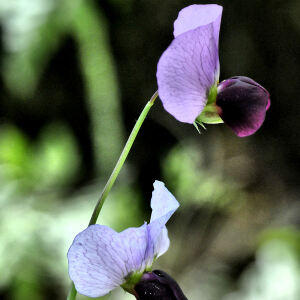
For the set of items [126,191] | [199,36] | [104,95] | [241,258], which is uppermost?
[199,36]

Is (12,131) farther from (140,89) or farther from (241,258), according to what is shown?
(241,258)

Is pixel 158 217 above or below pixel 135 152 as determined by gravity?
above

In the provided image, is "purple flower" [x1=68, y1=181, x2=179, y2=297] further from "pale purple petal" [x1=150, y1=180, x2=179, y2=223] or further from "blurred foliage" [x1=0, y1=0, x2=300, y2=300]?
"blurred foliage" [x1=0, y1=0, x2=300, y2=300]

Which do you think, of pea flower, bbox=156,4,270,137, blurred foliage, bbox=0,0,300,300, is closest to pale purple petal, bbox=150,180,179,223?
pea flower, bbox=156,4,270,137

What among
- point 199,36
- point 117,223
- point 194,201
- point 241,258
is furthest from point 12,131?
point 199,36

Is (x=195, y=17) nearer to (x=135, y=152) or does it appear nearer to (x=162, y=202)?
(x=162, y=202)

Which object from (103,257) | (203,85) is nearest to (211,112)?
(203,85)

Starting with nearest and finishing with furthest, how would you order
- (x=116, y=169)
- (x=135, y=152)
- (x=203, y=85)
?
(x=116, y=169) → (x=203, y=85) → (x=135, y=152)
